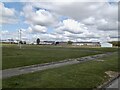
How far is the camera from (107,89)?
11.4 meters

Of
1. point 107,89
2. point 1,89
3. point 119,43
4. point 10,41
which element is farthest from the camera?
point 10,41

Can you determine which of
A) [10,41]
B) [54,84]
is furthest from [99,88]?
[10,41]

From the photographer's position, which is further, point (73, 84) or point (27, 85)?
point (73, 84)

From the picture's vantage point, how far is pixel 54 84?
11430mm

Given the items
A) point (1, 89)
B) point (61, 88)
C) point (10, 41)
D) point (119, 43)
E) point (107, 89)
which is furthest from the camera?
point (10, 41)

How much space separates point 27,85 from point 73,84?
233 centimetres

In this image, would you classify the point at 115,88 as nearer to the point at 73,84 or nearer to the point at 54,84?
the point at 73,84

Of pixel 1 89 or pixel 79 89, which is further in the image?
pixel 79 89

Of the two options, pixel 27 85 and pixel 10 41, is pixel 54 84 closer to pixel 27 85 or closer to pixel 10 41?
pixel 27 85

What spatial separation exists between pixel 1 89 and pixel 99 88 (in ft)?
14.9

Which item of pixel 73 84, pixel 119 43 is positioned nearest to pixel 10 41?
pixel 119 43

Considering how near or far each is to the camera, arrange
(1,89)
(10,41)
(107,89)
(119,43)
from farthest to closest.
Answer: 1. (10,41)
2. (119,43)
3. (107,89)
4. (1,89)

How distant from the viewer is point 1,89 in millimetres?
9961

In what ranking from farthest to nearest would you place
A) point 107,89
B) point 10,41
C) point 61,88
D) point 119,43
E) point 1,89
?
point 10,41
point 119,43
point 107,89
point 61,88
point 1,89
